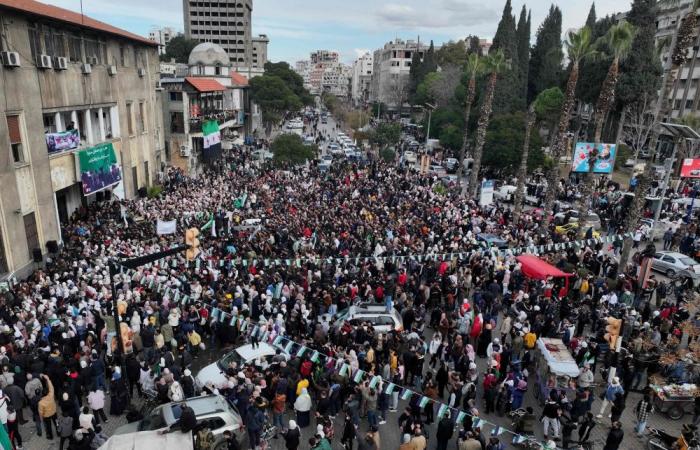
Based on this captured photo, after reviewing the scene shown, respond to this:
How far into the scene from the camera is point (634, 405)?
12.5 m

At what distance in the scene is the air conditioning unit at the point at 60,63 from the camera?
2274cm

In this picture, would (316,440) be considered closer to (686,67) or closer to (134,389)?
(134,389)

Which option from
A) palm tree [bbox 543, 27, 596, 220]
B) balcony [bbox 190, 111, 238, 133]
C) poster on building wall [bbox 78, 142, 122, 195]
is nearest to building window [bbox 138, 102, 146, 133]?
poster on building wall [bbox 78, 142, 122, 195]

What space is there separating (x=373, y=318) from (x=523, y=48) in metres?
49.7

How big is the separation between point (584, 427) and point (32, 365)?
40.1 ft

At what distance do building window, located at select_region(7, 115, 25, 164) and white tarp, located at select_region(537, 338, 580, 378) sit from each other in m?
21.0

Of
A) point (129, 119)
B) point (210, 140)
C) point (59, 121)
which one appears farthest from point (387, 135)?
point (59, 121)

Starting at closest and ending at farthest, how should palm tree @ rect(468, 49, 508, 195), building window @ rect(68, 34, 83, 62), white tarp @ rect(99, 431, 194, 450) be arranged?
white tarp @ rect(99, 431, 194, 450) < building window @ rect(68, 34, 83, 62) < palm tree @ rect(468, 49, 508, 195)

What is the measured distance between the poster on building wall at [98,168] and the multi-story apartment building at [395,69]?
3135 inches

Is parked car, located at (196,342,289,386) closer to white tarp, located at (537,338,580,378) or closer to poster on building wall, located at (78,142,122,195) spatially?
white tarp, located at (537,338,580,378)

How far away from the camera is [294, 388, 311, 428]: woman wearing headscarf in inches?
424

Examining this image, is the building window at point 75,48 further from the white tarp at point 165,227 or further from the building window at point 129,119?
the white tarp at point 165,227

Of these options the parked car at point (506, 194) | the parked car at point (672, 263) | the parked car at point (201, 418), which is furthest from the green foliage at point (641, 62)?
the parked car at point (201, 418)

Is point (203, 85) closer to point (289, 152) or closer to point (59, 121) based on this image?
point (289, 152)
